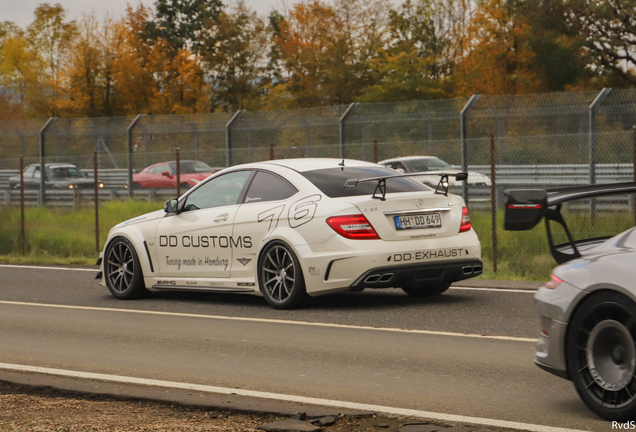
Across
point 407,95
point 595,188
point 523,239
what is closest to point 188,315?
point 595,188

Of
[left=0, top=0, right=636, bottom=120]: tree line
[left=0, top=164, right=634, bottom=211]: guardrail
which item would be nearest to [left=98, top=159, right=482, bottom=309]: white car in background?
[left=0, top=164, right=634, bottom=211]: guardrail

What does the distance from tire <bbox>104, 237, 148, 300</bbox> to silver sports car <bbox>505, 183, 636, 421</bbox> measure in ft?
21.4

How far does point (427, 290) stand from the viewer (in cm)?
1045

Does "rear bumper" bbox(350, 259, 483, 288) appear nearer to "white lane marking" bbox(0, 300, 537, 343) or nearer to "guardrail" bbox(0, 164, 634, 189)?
"white lane marking" bbox(0, 300, 537, 343)

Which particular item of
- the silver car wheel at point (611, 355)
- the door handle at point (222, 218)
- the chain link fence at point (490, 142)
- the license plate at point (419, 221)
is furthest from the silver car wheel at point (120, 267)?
the silver car wheel at point (611, 355)

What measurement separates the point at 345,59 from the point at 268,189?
43361 millimetres

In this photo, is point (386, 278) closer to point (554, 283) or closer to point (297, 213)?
point (297, 213)

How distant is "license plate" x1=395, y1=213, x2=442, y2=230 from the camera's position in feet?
30.4

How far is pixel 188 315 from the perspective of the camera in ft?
31.5

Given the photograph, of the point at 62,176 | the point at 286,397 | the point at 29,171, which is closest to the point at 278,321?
the point at 286,397

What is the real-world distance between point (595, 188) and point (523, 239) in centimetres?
952

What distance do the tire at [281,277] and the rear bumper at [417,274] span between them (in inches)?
22.9

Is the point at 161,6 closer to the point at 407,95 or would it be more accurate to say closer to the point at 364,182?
the point at 407,95

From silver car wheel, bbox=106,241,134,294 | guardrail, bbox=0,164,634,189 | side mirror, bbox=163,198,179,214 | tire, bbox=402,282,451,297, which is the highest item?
guardrail, bbox=0,164,634,189
